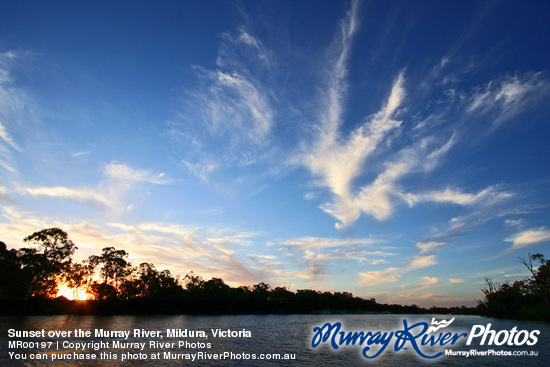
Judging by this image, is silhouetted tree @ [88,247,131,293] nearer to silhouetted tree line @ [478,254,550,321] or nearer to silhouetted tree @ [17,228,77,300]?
silhouetted tree @ [17,228,77,300]

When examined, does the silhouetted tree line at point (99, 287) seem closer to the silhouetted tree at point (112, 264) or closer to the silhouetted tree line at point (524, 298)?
the silhouetted tree at point (112, 264)

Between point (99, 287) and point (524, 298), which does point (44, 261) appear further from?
point (524, 298)

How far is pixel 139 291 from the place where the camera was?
13688cm

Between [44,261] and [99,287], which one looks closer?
[44,261]

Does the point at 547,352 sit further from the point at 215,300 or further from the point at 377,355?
the point at 215,300

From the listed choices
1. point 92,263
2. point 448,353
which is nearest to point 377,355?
point 448,353

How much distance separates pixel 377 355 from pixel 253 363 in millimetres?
17225

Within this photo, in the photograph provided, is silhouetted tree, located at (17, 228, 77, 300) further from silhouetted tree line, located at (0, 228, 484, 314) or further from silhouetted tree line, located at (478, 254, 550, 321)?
silhouetted tree line, located at (478, 254, 550, 321)

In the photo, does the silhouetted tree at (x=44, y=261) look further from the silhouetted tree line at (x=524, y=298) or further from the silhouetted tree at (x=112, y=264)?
the silhouetted tree line at (x=524, y=298)

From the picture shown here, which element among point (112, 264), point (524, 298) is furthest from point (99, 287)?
point (524, 298)

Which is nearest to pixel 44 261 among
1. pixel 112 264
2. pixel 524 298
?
pixel 112 264

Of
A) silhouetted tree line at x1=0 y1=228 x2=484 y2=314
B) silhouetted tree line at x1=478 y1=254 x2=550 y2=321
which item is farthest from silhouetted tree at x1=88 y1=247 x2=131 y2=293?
silhouetted tree line at x1=478 y1=254 x2=550 y2=321

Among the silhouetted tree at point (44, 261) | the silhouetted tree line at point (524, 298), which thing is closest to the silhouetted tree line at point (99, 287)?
the silhouetted tree at point (44, 261)

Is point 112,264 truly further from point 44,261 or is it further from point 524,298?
point 524,298
